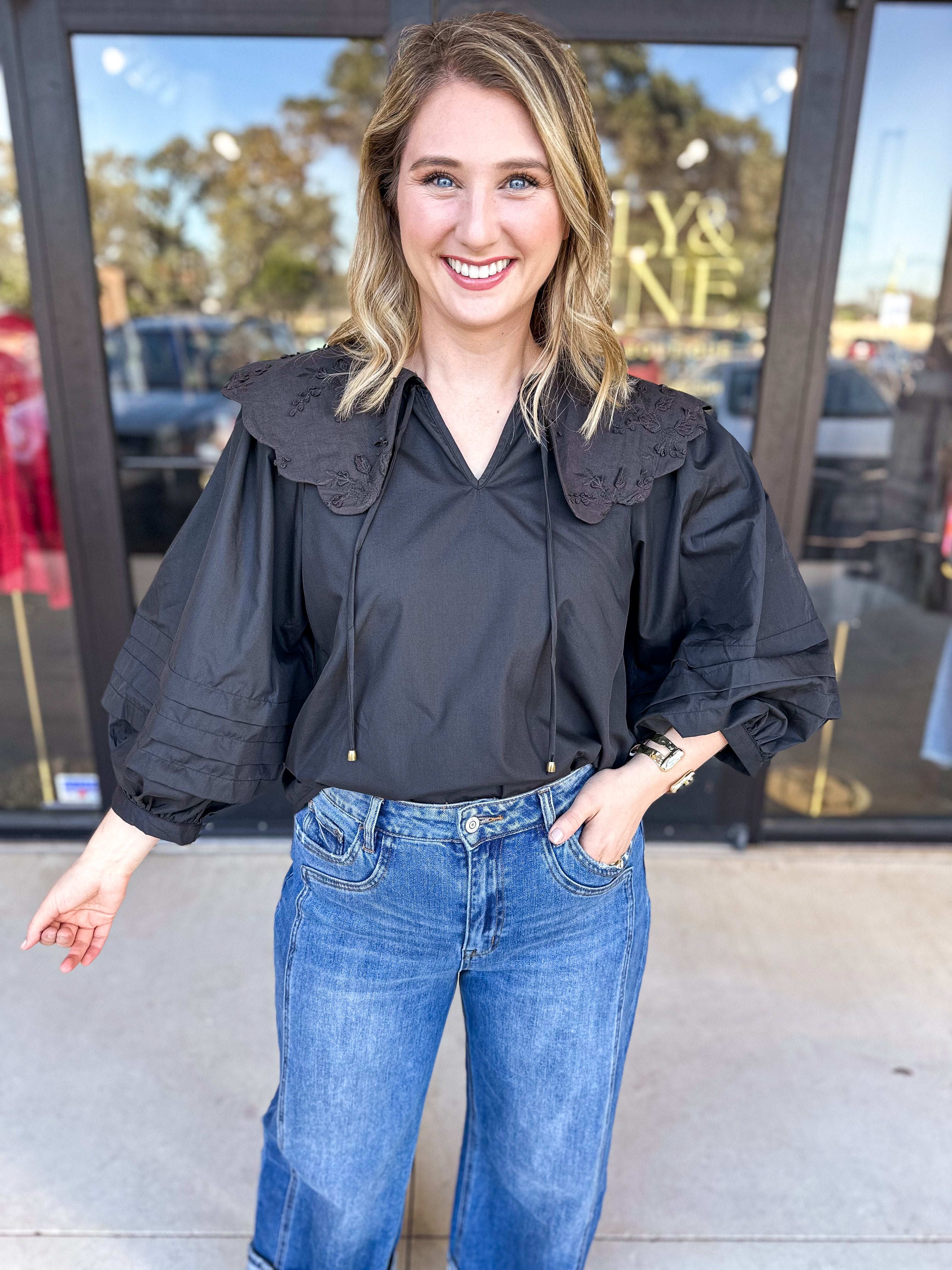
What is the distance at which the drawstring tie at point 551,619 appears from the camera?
45.6 inches

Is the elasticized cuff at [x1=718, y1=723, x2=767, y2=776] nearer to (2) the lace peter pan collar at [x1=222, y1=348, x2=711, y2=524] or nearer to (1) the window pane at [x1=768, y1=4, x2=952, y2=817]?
(2) the lace peter pan collar at [x1=222, y1=348, x2=711, y2=524]

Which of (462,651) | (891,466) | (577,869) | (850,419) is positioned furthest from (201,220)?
(577,869)

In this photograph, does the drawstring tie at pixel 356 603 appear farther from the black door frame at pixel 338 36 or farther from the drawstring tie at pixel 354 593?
the black door frame at pixel 338 36

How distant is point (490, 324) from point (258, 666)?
0.51 meters

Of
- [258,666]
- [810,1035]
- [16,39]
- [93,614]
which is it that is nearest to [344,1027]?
[258,666]

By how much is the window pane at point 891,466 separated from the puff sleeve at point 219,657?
2080 millimetres

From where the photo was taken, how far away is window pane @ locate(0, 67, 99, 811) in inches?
108

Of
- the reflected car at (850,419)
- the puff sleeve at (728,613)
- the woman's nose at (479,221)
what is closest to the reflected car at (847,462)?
the reflected car at (850,419)

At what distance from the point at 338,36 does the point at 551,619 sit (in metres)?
2.00

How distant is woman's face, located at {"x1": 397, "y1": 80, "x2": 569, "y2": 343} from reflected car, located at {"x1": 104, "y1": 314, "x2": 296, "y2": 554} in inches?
73.9

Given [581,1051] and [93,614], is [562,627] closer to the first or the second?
[581,1051]

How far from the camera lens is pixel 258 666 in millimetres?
1188

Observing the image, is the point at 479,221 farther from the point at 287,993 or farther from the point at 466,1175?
the point at 466,1175

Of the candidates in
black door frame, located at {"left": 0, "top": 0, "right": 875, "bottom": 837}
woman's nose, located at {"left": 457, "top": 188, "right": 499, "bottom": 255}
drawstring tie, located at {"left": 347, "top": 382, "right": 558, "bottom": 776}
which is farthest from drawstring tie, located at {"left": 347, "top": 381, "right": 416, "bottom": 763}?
black door frame, located at {"left": 0, "top": 0, "right": 875, "bottom": 837}
